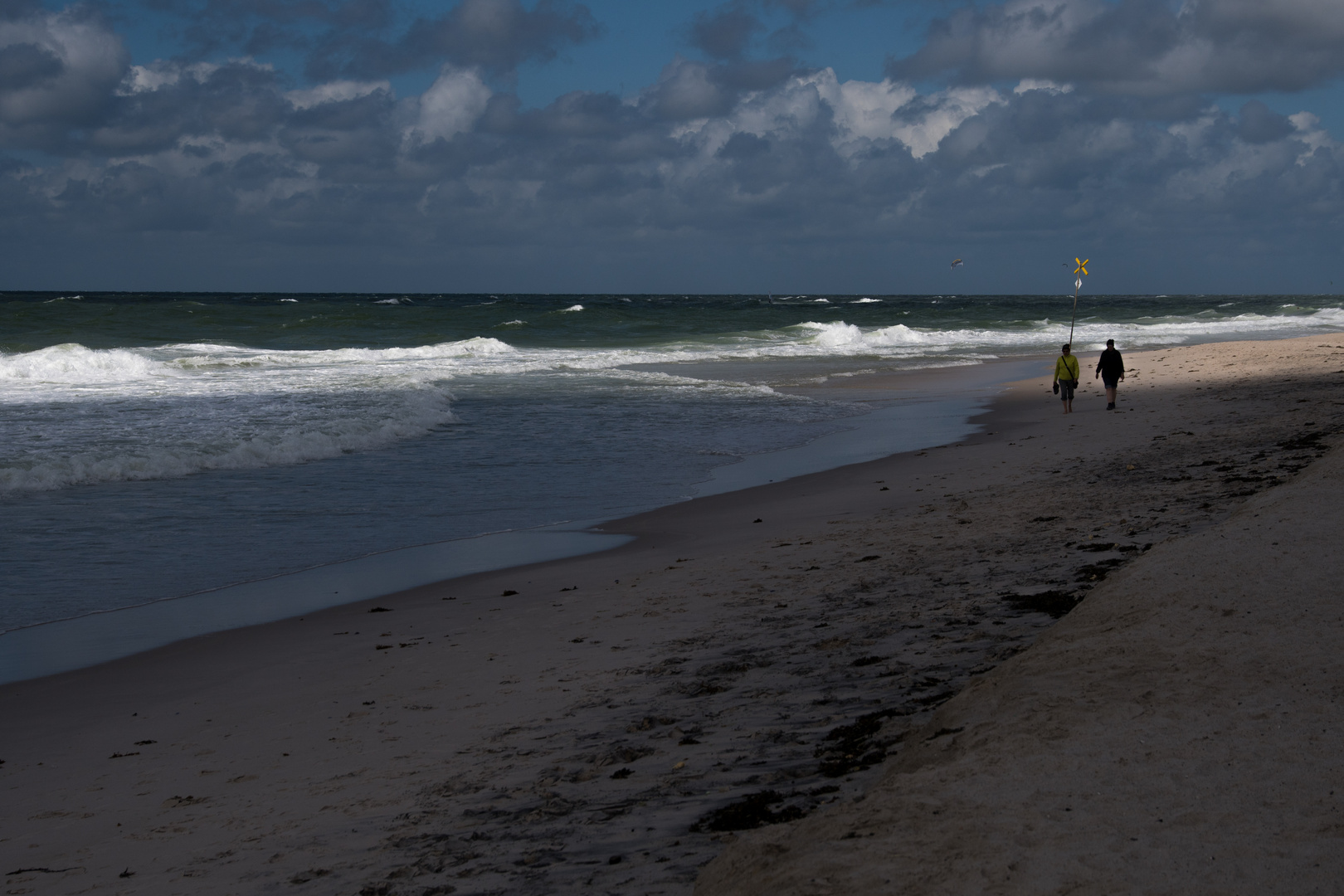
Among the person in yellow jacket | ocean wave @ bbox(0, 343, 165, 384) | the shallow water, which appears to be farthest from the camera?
ocean wave @ bbox(0, 343, 165, 384)

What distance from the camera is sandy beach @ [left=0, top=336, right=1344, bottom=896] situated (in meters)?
2.73

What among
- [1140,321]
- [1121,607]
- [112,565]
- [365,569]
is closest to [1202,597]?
[1121,607]

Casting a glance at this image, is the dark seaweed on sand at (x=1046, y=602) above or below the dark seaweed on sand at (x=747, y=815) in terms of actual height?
above

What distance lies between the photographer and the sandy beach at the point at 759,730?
2.73 meters

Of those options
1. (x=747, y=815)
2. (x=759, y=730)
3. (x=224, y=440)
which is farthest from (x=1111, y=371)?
(x=747, y=815)

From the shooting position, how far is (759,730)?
4.02 m

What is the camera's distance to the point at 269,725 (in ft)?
15.6

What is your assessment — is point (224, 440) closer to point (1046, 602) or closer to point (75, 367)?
point (1046, 602)

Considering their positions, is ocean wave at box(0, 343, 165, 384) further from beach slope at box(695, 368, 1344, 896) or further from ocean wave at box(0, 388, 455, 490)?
beach slope at box(695, 368, 1344, 896)

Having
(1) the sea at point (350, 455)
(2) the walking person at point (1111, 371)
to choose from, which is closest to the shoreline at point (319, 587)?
(1) the sea at point (350, 455)

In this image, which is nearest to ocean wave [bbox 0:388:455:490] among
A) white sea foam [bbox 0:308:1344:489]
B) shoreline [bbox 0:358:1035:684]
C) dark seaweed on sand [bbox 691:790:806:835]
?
white sea foam [bbox 0:308:1344:489]

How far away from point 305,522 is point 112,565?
1.88 metres

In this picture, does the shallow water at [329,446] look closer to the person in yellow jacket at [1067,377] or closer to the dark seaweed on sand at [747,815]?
the person in yellow jacket at [1067,377]

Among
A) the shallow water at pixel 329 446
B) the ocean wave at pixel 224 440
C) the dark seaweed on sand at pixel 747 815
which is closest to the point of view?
the dark seaweed on sand at pixel 747 815
